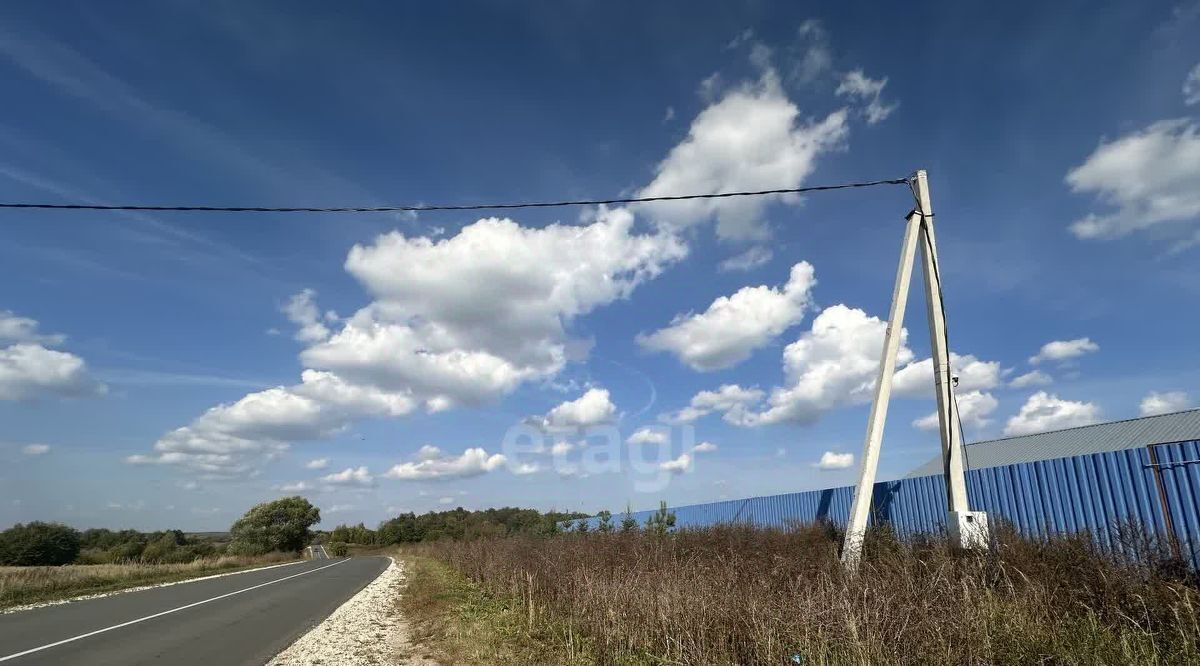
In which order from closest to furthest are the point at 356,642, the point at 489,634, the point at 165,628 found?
the point at 489,634, the point at 356,642, the point at 165,628

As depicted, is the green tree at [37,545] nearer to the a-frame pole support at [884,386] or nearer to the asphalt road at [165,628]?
the asphalt road at [165,628]

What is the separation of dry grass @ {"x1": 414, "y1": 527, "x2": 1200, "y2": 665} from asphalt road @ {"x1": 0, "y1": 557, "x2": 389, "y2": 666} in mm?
4350

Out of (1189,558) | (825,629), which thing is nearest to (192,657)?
(825,629)

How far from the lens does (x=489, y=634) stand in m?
8.60

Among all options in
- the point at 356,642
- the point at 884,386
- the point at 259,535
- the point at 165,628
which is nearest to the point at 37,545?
the point at 259,535

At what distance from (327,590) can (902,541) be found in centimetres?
1612

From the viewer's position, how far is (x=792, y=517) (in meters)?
16.2

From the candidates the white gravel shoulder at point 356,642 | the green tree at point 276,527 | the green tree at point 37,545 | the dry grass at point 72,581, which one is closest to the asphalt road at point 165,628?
the white gravel shoulder at point 356,642

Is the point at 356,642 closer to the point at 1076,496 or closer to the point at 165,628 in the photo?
the point at 165,628

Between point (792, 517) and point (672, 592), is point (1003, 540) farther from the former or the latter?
point (792, 517)

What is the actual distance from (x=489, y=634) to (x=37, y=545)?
61.2 m

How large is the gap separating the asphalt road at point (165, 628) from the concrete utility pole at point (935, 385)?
9179 millimetres

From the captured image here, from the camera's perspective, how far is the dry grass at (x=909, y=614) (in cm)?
457

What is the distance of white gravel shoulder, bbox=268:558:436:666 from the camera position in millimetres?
7793
